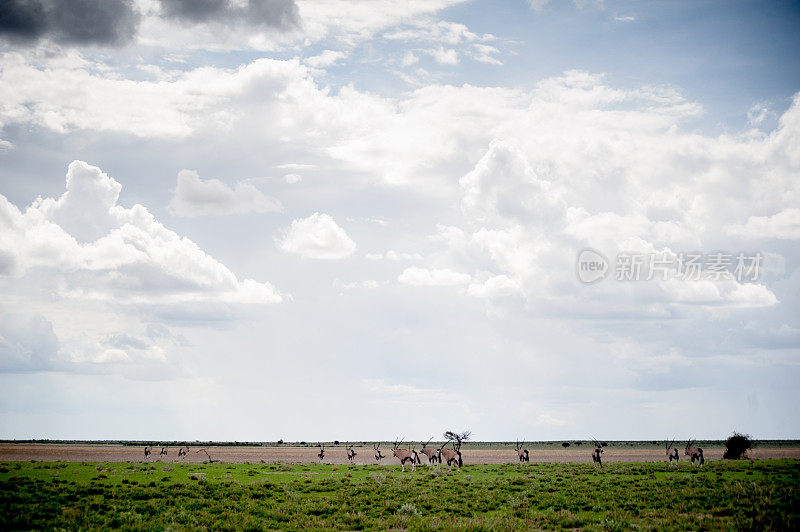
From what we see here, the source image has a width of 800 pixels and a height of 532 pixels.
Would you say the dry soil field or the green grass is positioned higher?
the green grass

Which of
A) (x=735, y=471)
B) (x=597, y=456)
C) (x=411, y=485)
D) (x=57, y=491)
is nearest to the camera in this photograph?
(x=57, y=491)

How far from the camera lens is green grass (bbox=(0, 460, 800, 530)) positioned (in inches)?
831

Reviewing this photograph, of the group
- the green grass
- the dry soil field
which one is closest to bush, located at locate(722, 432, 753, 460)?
the dry soil field

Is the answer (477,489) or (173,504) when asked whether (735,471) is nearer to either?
(477,489)

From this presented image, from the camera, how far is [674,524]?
20500 mm

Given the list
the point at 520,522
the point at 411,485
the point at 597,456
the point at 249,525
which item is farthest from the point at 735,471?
the point at 249,525

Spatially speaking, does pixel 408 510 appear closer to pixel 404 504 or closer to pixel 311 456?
pixel 404 504

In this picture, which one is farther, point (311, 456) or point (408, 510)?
point (311, 456)

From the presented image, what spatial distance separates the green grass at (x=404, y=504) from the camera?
21109 millimetres

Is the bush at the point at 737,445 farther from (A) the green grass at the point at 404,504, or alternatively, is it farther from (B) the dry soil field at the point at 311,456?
(A) the green grass at the point at 404,504

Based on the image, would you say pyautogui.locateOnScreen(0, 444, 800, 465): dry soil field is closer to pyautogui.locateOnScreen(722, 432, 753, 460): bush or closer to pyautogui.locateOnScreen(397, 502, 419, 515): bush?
pyautogui.locateOnScreen(722, 432, 753, 460): bush

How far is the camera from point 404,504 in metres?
25.7

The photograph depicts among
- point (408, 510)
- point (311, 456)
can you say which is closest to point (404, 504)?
point (408, 510)

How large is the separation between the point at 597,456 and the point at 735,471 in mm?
12214
